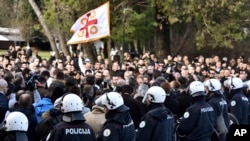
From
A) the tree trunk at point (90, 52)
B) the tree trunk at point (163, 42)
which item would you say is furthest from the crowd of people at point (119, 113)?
the tree trunk at point (163, 42)

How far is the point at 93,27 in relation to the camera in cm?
1738

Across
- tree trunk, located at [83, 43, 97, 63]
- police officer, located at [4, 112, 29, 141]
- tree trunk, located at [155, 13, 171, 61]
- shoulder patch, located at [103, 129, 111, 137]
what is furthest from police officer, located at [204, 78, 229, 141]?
tree trunk, located at [155, 13, 171, 61]

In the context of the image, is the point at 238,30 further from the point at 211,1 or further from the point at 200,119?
the point at 200,119

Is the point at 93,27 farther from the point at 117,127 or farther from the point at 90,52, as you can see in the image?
the point at 90,52

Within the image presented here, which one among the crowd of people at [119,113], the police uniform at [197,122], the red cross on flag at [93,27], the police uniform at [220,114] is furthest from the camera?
the red cross on flag at [93,27]

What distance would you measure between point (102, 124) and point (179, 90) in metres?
3.70

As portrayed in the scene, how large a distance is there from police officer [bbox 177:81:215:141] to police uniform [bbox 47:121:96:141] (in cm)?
276

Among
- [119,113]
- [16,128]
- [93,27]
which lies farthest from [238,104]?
[93,27]

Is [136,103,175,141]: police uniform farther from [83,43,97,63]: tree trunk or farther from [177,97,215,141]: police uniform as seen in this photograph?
[83,43,97,63]: tree trunk

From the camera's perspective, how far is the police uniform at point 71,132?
664 centimetres

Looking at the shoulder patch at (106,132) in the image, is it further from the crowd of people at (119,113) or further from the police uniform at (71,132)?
the police uniform at (71,132)

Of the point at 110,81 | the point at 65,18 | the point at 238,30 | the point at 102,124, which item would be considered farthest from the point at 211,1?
the point at 102,124

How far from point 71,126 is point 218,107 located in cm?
406

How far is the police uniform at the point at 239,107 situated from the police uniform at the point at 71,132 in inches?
219
